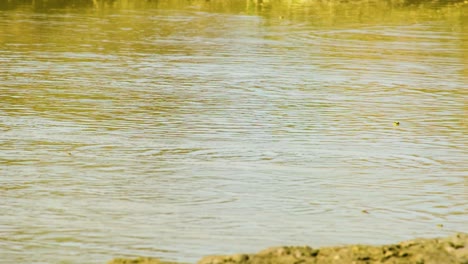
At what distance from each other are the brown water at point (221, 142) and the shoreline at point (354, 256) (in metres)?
0.59

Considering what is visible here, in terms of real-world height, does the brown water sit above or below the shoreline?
below

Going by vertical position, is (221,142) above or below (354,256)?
below

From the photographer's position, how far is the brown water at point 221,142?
20.4 ft

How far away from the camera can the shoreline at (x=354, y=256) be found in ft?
16.3

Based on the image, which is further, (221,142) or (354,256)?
(221,142)

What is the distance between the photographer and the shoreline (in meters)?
4.97

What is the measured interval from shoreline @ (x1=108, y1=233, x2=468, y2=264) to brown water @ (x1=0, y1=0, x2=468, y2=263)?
0.59 m

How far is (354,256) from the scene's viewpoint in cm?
505

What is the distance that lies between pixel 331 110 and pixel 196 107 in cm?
120

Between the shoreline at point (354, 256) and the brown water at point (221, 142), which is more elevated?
the shoreline at point (354, 256)

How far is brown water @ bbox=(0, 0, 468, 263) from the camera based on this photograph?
621 cm

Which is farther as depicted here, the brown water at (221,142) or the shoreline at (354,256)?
the brown water at (221,142)

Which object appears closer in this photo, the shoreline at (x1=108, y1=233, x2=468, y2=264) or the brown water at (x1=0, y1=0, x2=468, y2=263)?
the shoreline at (x1=108, y1=233, x2=468, y2=264)

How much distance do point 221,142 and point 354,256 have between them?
3.86 meters
